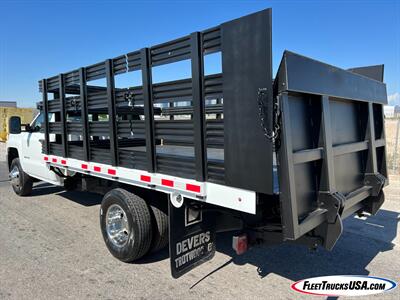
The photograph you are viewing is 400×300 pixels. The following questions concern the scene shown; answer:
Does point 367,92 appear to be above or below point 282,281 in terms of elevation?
above

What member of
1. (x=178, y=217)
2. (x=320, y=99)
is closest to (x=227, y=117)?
(x=320, y=99)

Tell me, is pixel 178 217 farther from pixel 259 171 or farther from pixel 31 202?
pixel 31 202

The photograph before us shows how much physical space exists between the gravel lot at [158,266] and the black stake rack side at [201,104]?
3.85ft

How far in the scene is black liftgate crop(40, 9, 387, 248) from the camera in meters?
2.34

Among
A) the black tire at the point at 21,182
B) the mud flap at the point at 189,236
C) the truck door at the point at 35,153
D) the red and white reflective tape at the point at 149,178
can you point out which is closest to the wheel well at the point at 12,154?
the black tire at the point at 21,182

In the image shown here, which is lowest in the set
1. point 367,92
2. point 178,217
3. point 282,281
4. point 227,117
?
point 282,281

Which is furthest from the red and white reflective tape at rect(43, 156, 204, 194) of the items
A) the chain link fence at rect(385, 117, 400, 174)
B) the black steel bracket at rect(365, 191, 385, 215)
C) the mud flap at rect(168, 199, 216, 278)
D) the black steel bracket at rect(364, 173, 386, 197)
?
the chain link fence at rect(385, 117, 400, 174)

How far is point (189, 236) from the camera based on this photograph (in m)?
3.11

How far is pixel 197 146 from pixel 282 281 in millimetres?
→ 1751

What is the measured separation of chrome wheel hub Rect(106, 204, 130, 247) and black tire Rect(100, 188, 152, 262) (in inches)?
3.2

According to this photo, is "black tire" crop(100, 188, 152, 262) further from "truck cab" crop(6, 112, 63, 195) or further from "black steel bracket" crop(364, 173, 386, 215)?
"black steel bracket" crop(364, 173, 386, 215)

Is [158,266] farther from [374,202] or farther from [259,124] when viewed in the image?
[374,202]

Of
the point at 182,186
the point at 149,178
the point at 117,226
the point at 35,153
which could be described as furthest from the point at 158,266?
the point at 35,153

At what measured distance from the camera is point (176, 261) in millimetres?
2988
